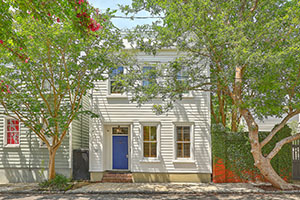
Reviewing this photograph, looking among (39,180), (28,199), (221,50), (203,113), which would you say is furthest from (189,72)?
(39,180)

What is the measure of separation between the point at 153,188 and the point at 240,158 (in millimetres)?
4230

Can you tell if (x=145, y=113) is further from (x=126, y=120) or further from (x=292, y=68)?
(x=292, y=68)

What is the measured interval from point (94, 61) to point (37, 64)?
238 cm

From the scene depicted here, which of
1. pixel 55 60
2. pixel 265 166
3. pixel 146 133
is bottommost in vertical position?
pixel 265 166

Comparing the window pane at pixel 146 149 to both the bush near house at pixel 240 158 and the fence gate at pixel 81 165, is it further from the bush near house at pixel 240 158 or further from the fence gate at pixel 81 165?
the bush near house at pixel 240 158

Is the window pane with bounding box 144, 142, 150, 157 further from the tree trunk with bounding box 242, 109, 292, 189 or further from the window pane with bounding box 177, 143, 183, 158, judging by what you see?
the tree trunk with bounding box 242, 109, 292, 189

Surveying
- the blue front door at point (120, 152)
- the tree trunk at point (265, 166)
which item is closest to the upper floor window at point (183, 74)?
the tree trunk at point (265, 166)

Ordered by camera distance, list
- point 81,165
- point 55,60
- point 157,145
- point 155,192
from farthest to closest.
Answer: point 81,165 → point 157,145 → point 55,60 → point 155,192

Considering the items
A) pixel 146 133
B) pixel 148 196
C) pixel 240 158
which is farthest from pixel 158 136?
pixel 240 158

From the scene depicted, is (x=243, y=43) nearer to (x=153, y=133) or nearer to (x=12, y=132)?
(x=153, y=133)

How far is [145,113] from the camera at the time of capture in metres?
13.2

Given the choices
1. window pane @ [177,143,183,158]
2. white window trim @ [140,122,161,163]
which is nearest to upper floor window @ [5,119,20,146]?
white window trim @ [140,122,161,163]

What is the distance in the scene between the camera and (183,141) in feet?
42.8

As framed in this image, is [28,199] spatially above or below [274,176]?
below
